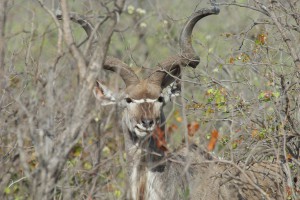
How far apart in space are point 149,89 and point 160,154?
82cm

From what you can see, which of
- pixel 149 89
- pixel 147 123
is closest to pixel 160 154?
pixel 147 123

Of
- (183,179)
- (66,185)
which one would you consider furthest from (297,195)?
(66,185)

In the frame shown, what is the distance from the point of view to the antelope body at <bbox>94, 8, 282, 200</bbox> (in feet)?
21.3

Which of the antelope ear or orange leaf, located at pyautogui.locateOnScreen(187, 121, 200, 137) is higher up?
the antelope ear

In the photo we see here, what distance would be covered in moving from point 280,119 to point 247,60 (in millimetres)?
807

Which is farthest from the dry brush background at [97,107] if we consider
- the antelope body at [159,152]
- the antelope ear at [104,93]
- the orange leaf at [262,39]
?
the antelope ear at [104,93]

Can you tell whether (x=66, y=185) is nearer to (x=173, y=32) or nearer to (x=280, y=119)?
(x=280, y=119)

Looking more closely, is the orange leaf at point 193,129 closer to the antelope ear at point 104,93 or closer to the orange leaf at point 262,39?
the orange leaf at point 262,39

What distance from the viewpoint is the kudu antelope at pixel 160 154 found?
21.3 ft

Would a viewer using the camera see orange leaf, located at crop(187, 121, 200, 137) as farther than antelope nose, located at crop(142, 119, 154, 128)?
No

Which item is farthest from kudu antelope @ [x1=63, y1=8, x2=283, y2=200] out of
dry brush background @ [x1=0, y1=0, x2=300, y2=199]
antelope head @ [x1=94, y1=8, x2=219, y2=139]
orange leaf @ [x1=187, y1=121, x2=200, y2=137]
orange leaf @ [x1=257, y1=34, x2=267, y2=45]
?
orange leaf @ [x1=187, y1=121, x2=200, y2=137]

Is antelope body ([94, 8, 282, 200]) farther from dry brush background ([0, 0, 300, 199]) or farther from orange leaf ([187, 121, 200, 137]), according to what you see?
orange leaf ([187, 121, 200, 137])

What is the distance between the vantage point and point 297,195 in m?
6.03

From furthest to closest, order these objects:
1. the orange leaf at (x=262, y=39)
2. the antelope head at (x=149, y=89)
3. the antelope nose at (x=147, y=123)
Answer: the antelope head at (x=149, y=89)
the antelope nose at (x=147, y=123)
the orange leaf at (x=262, y=39)
